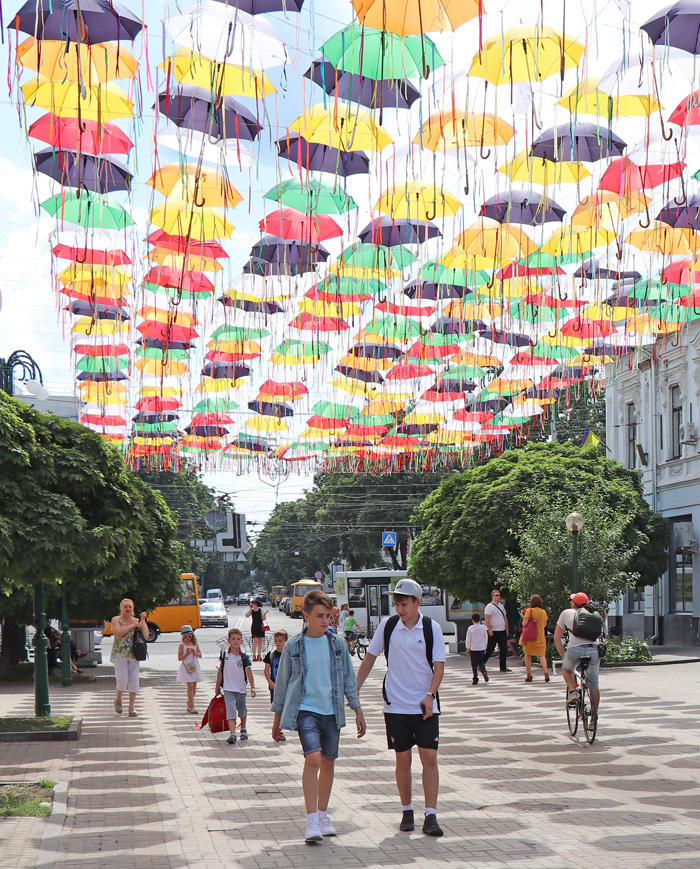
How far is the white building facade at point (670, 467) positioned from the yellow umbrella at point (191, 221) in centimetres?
1997

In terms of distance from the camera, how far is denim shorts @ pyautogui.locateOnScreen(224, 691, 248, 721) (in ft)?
43.8

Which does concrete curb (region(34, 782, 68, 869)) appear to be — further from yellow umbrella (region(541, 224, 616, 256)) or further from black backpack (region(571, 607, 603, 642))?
yellow umbrella (region(541, 224, 616, 256))

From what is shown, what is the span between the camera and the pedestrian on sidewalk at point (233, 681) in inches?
520

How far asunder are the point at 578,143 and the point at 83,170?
5.40 meters

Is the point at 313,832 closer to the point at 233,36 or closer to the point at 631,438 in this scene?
the point at 233,36

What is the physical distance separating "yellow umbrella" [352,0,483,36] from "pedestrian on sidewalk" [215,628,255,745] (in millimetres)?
7491

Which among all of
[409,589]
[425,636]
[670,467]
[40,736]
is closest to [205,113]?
[409,589]

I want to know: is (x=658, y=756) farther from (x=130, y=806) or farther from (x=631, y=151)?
(x=631, y=151)

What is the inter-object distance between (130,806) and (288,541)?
8879cm

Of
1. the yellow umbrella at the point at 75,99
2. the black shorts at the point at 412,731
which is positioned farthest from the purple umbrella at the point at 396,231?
the black shorts at the point at 412,731

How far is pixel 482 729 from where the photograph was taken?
14.5m

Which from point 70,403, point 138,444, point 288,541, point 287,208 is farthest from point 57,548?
point 288,541

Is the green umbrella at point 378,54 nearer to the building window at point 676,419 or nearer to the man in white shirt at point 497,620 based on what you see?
the man in white shirt at point 497,620

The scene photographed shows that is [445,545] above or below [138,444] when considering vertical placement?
below
